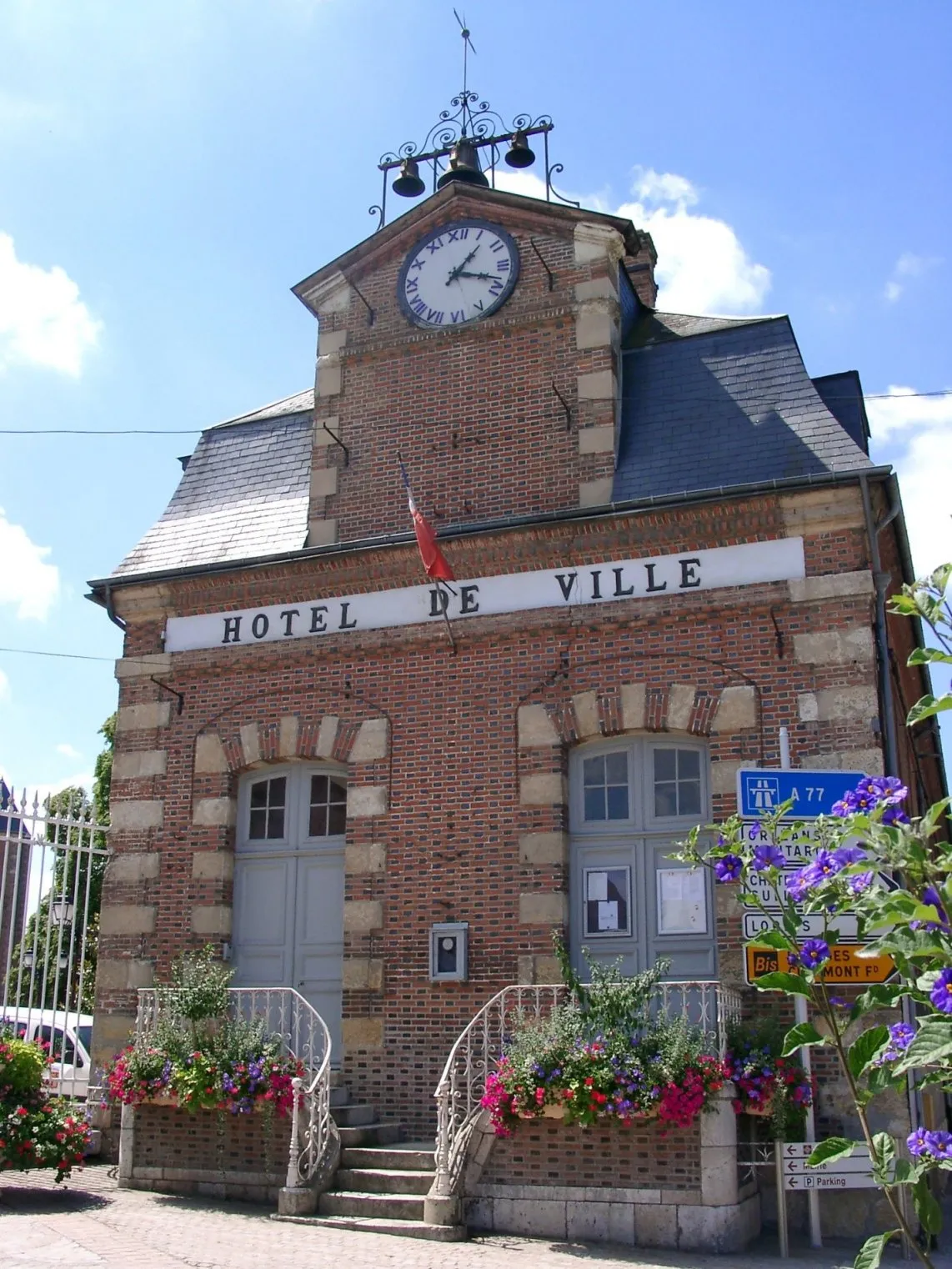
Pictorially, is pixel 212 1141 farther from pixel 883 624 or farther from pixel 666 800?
pixel 883 624

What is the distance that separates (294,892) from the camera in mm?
11781

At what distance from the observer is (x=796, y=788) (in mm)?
9125

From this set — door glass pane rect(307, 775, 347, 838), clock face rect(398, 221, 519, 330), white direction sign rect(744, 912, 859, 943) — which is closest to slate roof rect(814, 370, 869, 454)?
clock face rect(398, 221, 519, 330)

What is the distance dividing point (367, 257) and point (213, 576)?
11.5ft

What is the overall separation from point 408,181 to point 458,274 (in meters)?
2.03

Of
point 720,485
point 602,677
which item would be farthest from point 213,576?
point 720,485

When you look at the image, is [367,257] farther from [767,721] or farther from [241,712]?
[767,721]

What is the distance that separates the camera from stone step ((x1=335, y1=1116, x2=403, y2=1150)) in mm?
9938

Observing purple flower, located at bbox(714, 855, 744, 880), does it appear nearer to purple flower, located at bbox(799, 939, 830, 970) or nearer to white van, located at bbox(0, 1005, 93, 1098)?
purple flower, located at bbox(799, 939, 830, 970)

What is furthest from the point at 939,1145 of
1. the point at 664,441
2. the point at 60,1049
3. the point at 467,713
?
the point at 60,1049

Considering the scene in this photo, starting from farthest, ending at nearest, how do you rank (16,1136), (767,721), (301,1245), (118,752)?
(118,752) < (767,721) < (16,1136) < (301,1245)

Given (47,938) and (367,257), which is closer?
(47,938)

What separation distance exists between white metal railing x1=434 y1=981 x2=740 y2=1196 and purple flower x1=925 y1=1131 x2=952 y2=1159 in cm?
493

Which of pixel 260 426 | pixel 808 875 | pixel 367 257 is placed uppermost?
pixel 367 257
